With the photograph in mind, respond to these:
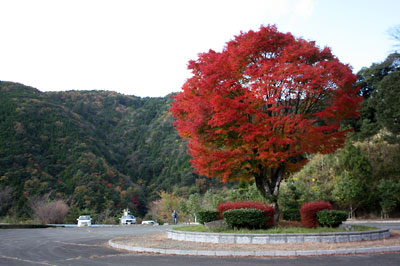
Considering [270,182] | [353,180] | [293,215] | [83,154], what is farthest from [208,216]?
[83,154]

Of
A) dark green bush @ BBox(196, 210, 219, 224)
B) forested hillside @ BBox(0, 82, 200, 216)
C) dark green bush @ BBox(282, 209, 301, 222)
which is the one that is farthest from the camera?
forested hillside @ BBox(0, 82, 200, 216)

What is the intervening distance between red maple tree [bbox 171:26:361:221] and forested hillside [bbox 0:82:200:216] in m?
29.1

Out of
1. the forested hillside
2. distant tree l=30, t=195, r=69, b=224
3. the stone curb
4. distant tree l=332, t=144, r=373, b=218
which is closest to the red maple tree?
the stone curb

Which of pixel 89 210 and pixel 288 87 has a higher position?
pixel 288 87

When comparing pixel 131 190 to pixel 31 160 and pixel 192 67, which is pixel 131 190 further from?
pixel 192 67

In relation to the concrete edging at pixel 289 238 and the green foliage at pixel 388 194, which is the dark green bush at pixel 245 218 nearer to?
the concrete edging at pixel 289 238

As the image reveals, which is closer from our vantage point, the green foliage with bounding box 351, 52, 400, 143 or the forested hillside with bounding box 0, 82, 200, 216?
the green foliage with bounding box 351, 52, 400, 143

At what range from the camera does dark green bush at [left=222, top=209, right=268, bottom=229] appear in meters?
14.4

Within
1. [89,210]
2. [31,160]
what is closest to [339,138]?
[89,210]

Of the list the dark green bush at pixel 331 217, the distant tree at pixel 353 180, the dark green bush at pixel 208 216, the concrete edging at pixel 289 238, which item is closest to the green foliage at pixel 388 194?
the distant tree at pixel 353 180

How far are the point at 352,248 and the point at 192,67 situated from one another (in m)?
10.9

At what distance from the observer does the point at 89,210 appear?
44.0 metres

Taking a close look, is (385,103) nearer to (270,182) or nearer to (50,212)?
(270,182)

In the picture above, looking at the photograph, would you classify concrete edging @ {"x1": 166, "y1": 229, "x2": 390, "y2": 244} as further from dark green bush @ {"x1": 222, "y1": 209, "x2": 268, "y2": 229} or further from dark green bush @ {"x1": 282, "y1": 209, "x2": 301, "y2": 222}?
dark green bush @ {"x1": 282, "y1": 209, "x2": 301, "y2": 222}
